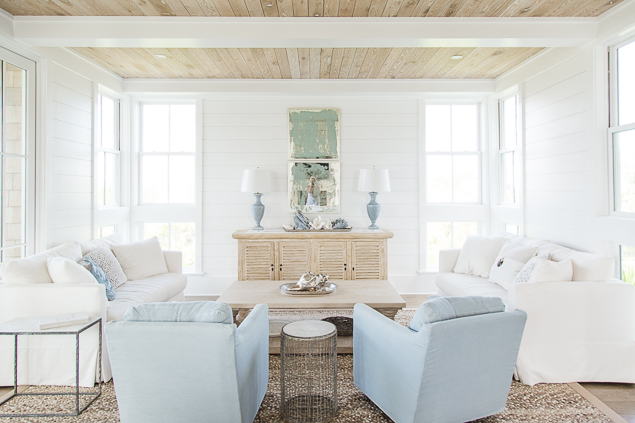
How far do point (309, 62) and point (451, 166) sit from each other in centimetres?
235

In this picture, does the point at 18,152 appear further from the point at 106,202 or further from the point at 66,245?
the point at 106,202

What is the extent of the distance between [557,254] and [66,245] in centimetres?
416

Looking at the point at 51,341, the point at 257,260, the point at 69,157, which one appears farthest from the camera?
the point at 257,260

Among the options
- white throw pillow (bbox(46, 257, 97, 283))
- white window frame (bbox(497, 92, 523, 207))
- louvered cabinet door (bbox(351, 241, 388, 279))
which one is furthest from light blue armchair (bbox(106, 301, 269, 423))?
white window frame (bbox(497, 92, 523, 207))

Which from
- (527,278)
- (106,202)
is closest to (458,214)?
(527,278)

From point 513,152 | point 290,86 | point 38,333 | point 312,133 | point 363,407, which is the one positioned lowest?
point 363,407

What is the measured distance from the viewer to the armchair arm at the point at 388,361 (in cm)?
201

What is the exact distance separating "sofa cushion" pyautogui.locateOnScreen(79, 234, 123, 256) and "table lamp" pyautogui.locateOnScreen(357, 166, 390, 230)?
2.80 metres

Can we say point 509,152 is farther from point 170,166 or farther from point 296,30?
point 170,166

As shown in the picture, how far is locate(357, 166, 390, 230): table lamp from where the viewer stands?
4918 millimetres

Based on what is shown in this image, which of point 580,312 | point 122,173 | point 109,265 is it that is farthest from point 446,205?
point 122,173

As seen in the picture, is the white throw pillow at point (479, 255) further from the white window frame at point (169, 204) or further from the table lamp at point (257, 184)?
the white window frame at point (169, 204)

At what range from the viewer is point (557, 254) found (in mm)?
3395

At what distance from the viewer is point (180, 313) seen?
202 centimetres
